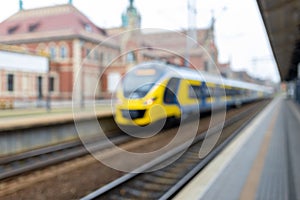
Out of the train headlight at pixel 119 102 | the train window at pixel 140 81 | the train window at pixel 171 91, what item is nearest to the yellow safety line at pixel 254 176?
the train window at pixel 171 91

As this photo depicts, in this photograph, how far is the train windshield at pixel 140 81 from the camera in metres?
9.80

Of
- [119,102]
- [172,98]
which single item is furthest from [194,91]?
[119,102]

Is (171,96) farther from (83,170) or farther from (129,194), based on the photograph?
(129,194)

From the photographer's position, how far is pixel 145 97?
9.66 meters

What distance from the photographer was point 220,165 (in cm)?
623

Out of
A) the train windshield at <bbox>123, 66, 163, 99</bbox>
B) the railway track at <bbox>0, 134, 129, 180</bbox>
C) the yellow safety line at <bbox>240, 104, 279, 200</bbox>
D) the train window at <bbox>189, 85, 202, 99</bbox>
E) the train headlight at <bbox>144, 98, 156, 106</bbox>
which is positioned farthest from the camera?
the train window at <bbox>189, 85, 202, 99</bbox>

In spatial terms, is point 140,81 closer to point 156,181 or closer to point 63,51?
point 156,181

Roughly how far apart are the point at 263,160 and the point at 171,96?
4621 millimetres

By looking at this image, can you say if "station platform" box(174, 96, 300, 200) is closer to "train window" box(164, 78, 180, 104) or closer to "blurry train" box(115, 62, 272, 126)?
"blurry train" box(115, 62, 272, 126)

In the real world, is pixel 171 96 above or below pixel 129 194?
above

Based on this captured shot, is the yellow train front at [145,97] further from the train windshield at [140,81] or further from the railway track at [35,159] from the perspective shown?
the railway track at [35,159]

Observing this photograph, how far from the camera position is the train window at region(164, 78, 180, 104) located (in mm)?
10336

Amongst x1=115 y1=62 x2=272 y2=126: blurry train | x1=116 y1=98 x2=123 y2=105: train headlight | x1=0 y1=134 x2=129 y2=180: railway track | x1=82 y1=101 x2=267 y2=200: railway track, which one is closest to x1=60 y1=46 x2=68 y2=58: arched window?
x1=115 y1=62 x2=272 y2=126: blurry train

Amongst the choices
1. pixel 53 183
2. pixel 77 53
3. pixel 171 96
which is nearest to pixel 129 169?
pixel 53 183
